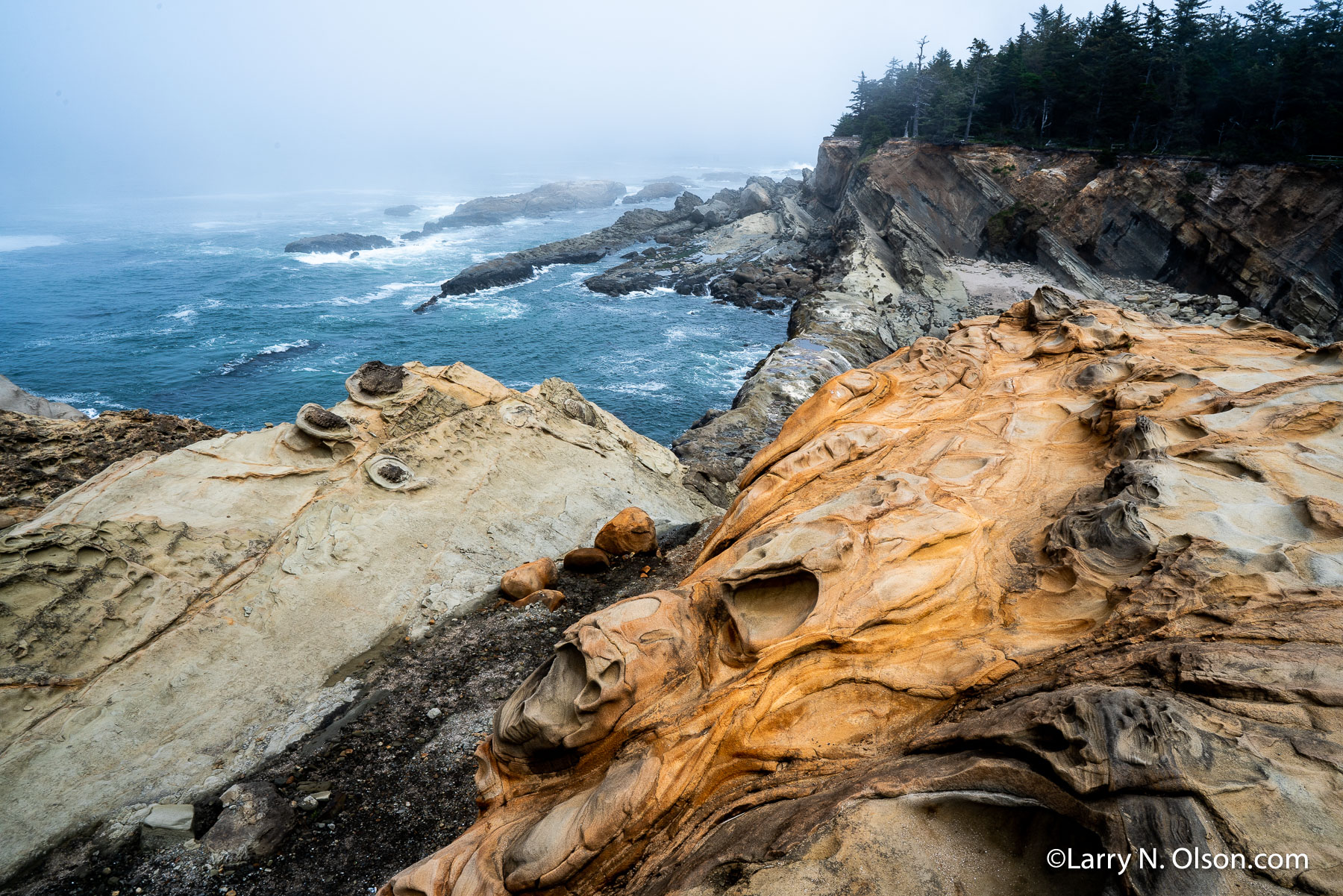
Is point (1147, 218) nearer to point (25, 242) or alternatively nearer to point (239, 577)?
point (239, 577)

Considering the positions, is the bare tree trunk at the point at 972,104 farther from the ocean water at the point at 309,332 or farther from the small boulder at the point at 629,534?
the small boulder at the point at 629,534

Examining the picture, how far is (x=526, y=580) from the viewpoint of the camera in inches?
462

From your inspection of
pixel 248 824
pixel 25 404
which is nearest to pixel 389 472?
pixel 248 824

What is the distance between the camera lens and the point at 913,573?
6.38 meters

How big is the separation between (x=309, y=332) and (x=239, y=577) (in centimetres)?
3706

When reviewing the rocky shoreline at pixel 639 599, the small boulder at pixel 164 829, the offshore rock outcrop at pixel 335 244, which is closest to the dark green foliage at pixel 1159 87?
the rocky shoreline at pixel 639 599

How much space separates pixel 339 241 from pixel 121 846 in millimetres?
77824

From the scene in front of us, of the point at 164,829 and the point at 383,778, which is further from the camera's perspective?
the point at 383,778

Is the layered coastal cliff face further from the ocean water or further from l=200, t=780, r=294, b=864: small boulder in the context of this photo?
l=200, t=780, r=294, b=864: small boulder

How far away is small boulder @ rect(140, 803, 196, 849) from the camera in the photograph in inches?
293

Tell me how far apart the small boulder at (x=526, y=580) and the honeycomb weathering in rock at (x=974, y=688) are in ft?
13.4

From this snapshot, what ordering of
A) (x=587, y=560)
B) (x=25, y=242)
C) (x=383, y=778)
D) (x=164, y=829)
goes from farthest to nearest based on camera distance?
(x=25, y=242)
(x=587, y=560)
(x=383, y=778)
(x=164, y=829)

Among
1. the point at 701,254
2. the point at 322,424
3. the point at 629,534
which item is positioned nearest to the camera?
the point at 322,424

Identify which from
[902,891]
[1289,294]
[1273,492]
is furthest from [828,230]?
[902,891]
